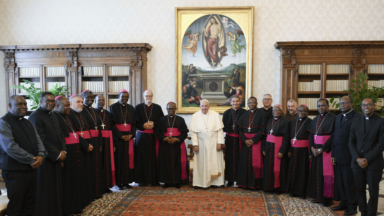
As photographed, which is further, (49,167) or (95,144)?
(95,144)

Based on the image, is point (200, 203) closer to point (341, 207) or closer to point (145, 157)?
point (145, 157)

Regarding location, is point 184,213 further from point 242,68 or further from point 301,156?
point 242,68

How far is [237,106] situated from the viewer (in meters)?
5.95

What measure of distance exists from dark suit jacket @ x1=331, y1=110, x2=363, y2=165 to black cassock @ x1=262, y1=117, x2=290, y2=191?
102 cm

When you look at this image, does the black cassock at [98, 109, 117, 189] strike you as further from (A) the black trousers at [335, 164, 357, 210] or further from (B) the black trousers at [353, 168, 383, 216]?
(B) the black trousers at [353, 168, 383, 216]

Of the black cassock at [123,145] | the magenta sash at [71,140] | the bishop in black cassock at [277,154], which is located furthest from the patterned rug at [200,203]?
the magenta sash at [71,140]

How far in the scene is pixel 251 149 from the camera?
221 inches

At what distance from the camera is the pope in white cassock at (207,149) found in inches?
223

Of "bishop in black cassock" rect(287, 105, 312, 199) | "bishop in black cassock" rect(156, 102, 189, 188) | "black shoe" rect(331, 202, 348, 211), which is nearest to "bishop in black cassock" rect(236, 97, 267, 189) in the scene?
"bishop in black cassock" rect(287, 105, 312, 199)

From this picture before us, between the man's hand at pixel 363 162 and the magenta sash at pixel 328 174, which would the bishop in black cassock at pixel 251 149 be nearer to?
the magenta sash at pixel 328 174

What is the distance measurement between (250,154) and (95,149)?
286 cm

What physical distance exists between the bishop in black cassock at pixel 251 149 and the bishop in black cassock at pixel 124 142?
214 cm

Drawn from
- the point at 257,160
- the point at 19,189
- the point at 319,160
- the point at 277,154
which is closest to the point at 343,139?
the point at 319,160

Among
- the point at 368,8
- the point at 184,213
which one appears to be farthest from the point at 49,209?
the point at 368,8
